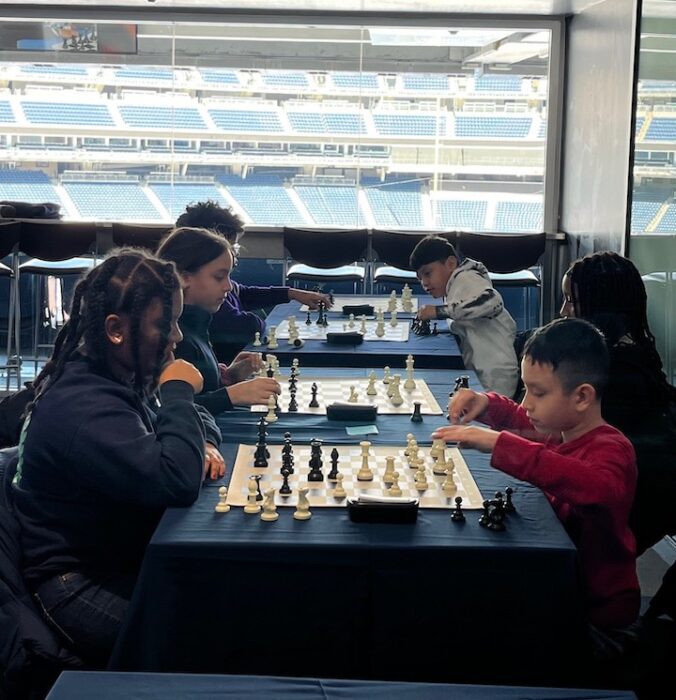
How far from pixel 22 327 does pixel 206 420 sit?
627cm

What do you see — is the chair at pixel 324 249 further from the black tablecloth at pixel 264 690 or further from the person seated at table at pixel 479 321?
the black tablecloth at pixel 264 690

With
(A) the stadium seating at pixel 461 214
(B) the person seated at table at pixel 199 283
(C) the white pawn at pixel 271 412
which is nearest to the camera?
(C) the white pawn at pixel 271 412

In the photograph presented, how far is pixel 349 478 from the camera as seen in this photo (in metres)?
2.22

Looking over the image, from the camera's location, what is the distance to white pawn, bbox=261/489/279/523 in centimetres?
193

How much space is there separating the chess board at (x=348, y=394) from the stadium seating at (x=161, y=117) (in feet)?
16.9

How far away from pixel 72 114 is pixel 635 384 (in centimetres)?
654

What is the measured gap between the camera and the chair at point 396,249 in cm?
684

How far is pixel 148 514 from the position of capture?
6.76 ft

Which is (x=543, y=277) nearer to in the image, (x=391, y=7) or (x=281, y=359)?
(x=391, y=7)

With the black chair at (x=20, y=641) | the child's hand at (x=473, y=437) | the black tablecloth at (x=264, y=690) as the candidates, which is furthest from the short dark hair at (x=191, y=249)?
the black tablecloth at (x=264, y=690)

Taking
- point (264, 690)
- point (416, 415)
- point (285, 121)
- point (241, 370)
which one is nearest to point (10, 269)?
point (285, 121)

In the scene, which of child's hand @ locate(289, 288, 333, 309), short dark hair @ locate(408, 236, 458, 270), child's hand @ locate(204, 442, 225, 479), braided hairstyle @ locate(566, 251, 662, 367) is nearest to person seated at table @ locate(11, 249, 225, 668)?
child's hand @ locate(204, 442, 225, 479)

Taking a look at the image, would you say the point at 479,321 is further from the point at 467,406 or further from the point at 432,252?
the point at 467,406

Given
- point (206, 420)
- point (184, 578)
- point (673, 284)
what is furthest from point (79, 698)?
point (673, 284)
